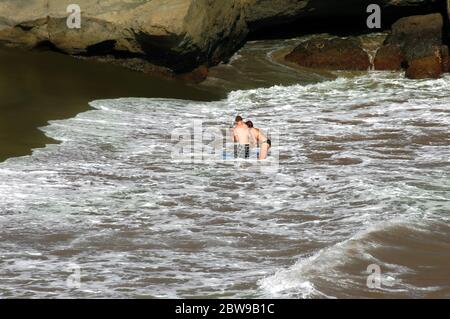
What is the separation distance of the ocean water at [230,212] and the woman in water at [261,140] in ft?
0.81

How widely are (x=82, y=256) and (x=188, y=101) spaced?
1123cm

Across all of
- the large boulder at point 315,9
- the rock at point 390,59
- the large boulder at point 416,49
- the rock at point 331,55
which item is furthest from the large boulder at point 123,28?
the large boulder at point 416,49

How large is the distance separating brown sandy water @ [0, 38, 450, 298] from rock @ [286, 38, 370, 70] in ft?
17.7

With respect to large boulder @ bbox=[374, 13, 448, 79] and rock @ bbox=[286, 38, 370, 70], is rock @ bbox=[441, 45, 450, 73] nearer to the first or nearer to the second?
large boulder @ bbox=[374, 13, 448, 79]

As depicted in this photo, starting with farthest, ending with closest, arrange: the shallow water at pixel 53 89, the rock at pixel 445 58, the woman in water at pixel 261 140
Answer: the rock at pixel 445 58
the shallow water at pixel 53 89
the woman in water at pixel 261 140

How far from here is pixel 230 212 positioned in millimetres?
10586

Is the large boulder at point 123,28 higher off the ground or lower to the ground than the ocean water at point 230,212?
higher

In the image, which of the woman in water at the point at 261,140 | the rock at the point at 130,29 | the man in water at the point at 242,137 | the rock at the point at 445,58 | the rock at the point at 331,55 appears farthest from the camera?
the rock at the point at 331,55

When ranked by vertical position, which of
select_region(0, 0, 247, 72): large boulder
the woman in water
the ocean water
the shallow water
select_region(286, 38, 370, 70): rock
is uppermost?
select_region(0, 0, 247, 72): large boulder

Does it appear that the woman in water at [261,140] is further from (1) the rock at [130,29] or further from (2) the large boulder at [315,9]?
(2) the large boulder at [315,9]

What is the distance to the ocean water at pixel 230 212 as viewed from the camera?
25.9 ft

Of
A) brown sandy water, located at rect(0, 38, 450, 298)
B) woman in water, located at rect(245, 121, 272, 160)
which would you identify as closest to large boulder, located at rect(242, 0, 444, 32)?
brown sandy water, located at rect(0, 38, 450, 298)

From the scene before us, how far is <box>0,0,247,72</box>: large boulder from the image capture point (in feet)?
67.6

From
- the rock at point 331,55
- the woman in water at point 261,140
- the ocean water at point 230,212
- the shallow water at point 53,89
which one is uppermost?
the rock at point 331,55
